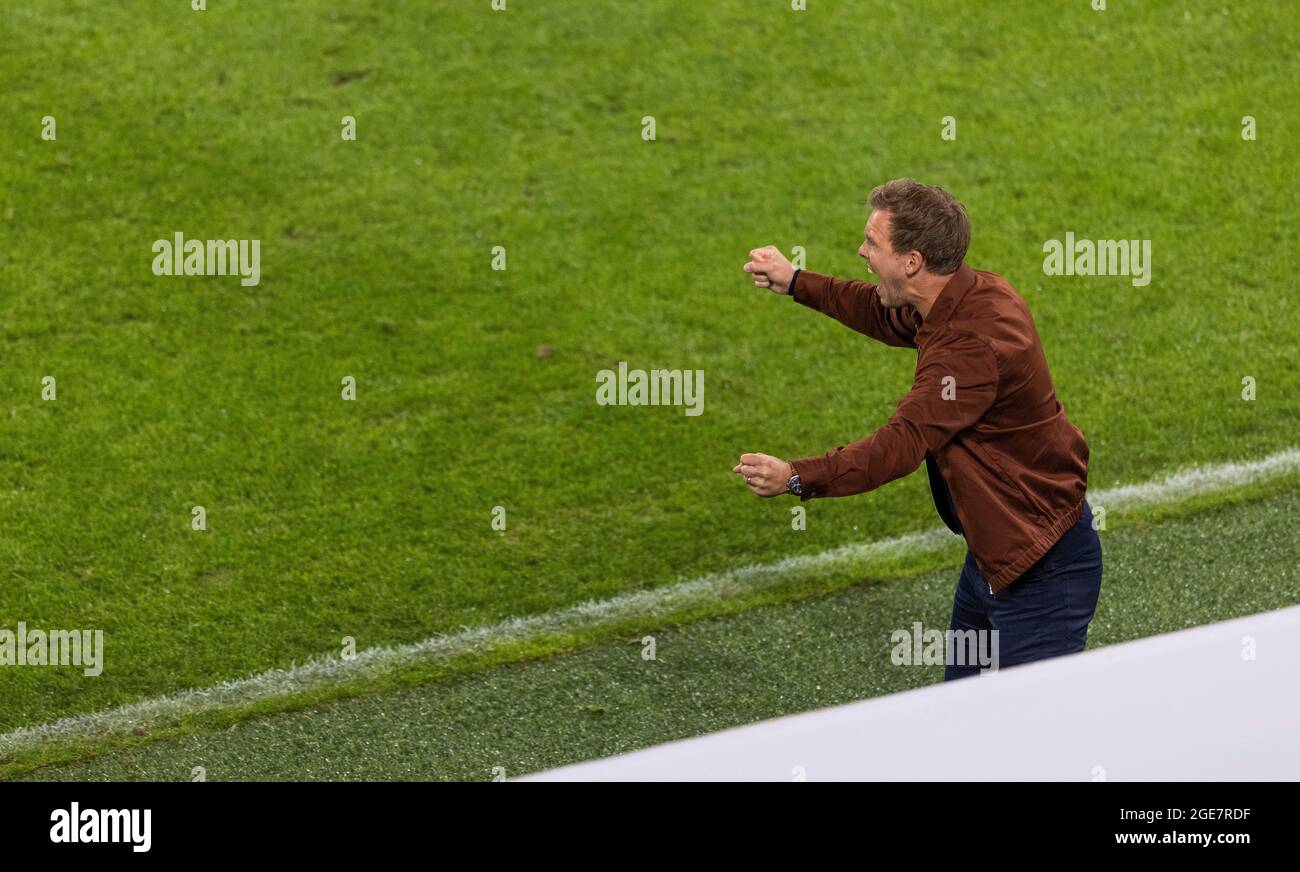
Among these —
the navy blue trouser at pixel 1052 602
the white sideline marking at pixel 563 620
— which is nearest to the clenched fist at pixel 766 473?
the navy blue trouser at pixel 1052 602

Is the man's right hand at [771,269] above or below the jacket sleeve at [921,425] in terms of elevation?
above

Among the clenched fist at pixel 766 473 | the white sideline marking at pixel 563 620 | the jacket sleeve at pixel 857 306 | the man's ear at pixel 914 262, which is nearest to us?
the clenched fist at pixel 766 473

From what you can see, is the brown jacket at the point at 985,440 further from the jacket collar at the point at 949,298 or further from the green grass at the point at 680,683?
the green grass at the point at 680,683

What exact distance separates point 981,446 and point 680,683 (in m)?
1.98

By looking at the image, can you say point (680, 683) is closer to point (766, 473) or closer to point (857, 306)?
point (857, 306)

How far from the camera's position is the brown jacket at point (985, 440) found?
391 centimetres

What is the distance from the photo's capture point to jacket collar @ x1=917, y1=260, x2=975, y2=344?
4082mm

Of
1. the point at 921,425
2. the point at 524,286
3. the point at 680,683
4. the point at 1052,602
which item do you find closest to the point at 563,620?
the point at 680,683

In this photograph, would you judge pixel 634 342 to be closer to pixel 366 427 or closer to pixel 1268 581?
pixel 366 427

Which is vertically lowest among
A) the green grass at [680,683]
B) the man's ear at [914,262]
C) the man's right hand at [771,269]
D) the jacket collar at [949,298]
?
the green grass at [680,683]

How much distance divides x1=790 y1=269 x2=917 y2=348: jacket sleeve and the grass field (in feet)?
5.41

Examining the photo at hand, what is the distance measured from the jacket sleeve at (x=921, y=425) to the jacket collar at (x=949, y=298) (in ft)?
0.29
